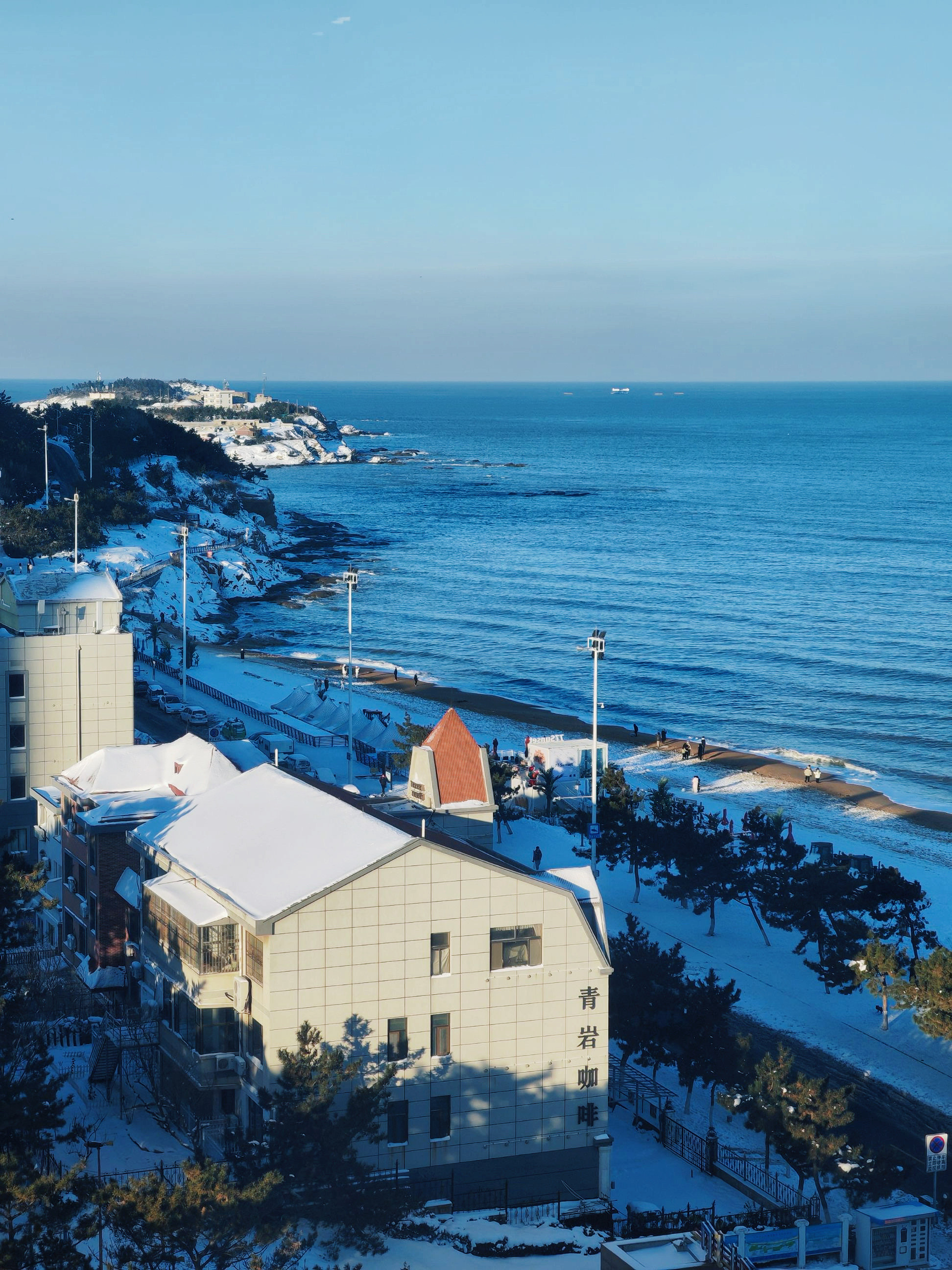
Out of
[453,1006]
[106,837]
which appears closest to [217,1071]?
[453,1006]

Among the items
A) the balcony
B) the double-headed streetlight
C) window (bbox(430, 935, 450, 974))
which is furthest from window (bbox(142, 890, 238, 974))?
the double-headed streetlight

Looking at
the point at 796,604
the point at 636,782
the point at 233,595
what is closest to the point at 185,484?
the point at 233,595

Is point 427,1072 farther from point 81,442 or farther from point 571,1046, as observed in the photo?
point 81,442

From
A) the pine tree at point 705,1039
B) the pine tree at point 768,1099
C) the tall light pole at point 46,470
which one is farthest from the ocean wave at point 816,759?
the tall light pole at point 46,470

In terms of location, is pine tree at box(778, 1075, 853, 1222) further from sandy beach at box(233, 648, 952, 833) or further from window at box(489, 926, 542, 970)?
sandy beach at box(233, 648, 952, 833)

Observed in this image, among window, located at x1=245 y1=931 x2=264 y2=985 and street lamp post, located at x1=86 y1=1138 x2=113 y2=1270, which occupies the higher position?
window, located at x1=245 y1=931 x2=264 y2=985

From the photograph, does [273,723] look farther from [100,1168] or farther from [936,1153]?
[936,1153]

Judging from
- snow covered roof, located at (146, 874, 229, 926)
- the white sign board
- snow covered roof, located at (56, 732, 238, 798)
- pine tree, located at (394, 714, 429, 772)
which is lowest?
the white sign board
